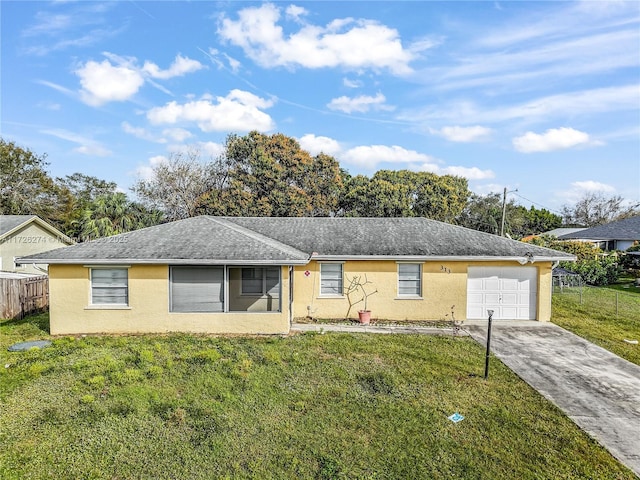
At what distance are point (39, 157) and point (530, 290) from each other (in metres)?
46.3

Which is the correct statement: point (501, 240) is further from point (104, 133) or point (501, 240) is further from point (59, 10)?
point (104, 133)

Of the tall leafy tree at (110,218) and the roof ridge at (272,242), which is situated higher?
the tall leafy tree at (110,218)

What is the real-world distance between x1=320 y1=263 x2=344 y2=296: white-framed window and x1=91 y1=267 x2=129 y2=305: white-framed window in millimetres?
6612

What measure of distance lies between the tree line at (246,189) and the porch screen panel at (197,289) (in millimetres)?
19363

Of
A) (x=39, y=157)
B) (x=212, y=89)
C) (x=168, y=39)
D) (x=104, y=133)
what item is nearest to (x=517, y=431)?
(x=168, y=39)

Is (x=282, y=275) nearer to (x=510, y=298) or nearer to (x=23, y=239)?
(x=510, y=298)

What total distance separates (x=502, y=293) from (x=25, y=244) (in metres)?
27.1

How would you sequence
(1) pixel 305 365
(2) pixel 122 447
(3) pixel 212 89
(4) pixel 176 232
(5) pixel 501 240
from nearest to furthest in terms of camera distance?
1. (2) pixel 122 447
2. (1) pixel 305 365
3. (4) pixel 176 232
4. (5) pixel 501 240
5. (3) pixel 212 89

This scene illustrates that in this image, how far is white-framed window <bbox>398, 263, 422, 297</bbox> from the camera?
532 inches

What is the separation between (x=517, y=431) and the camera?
5961 mm

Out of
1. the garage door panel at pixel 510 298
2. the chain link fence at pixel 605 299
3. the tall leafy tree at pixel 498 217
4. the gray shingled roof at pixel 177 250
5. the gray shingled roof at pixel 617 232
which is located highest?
the tall leafy tree at pixel 498 217

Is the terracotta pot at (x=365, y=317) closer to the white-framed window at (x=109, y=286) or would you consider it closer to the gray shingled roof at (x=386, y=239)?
the gray shingled roof at (x=386, y=239)

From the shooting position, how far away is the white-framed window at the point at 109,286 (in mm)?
11484

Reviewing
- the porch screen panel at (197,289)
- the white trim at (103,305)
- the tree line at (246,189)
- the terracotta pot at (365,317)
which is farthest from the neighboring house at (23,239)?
the terracotta pot at (365,317)
